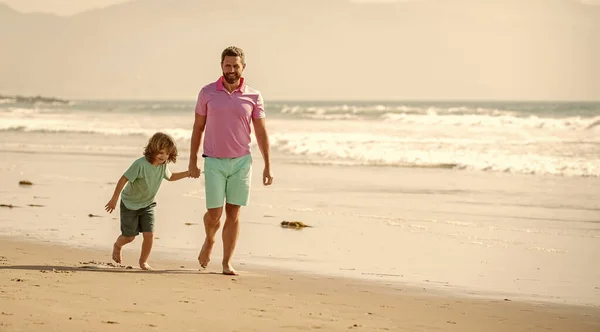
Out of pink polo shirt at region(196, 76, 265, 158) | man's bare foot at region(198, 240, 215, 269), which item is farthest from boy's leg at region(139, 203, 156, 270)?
pink polo shirt at region(196, 76, 265, 158)

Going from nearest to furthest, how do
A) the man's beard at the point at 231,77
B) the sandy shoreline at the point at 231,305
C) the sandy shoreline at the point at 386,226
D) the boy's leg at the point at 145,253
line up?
the sandy shoreline at the point at 231,305
the man's beard at the point at 231,77
the boy's leg at the point at 145,253
the sandy shoreline at the point at 386,226

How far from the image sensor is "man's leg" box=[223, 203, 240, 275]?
7738 millimetres

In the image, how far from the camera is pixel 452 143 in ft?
89.2

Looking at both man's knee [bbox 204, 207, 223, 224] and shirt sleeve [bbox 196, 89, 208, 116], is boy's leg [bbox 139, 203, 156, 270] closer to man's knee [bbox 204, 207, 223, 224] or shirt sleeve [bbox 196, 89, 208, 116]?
man's knee [bbox 204, 207, 223, 224]

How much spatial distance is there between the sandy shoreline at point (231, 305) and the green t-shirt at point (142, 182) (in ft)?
1.79

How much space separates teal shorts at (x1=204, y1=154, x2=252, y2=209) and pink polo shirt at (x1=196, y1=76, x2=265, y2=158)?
2.4 inches

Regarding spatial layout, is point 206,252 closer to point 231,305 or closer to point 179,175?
point 179,175

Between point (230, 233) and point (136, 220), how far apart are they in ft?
2.56

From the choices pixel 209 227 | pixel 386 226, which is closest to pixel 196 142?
pixel 209 227

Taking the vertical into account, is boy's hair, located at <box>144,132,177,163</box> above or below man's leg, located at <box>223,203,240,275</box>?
above

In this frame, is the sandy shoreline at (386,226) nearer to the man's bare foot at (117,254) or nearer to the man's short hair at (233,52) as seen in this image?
the man's bare foot at (117,254)

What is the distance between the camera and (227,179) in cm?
766

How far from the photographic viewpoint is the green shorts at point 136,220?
26.2ft

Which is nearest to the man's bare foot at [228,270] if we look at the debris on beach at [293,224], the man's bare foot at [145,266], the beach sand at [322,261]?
the beach sand at [322,261]
